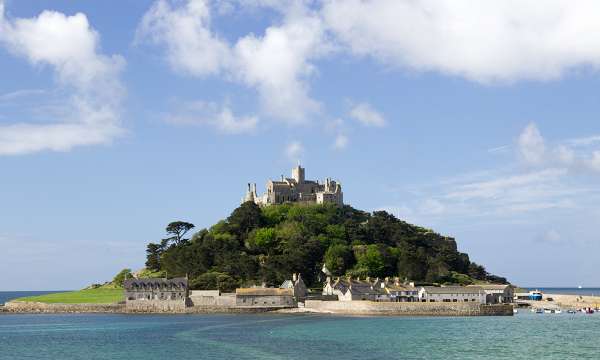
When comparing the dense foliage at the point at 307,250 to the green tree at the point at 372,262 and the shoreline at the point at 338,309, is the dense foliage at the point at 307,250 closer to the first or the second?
the green tree at the point at 372,262

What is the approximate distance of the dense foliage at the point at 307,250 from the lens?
118 m

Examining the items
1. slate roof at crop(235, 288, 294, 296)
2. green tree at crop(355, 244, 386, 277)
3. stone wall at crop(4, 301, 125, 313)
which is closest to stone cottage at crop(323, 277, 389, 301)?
slate roof at crop(235, 288, 294, 296)

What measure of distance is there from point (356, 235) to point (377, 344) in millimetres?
74252

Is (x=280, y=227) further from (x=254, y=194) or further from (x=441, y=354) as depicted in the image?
(x=441, y=354)

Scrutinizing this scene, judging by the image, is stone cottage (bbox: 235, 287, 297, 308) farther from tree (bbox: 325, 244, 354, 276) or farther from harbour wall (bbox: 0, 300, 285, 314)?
tree (bbox: 325, 244, 354, 276)

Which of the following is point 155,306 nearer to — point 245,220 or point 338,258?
point 338,258

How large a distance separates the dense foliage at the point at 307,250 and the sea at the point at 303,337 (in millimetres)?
21439

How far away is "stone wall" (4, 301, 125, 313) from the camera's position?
4338 inches

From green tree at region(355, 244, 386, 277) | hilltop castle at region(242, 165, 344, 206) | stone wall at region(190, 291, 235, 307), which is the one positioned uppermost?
hilltop castle at region(242, 165, 344, 206)

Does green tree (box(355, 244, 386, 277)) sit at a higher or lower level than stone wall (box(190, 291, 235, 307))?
higher

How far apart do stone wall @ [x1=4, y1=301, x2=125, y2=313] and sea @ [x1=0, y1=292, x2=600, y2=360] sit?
14081 millimetres

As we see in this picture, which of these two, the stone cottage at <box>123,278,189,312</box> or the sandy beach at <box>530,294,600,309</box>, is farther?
the sandy beach at <box>530,294,600,309</box>

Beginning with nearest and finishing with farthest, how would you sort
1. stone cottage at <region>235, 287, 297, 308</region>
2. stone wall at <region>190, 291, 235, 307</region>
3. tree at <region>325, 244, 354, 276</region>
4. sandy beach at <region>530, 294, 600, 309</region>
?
stone cottage at <region>235, 287, 297, 308</region>, stone wall at <region>190, 291, 235, 307</region>, sandy beach at <region>530, 294, 600, 309</region>, tree at <region>325, 244, 354, 276</region>

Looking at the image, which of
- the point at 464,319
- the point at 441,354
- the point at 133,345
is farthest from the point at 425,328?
the point at 133,345
